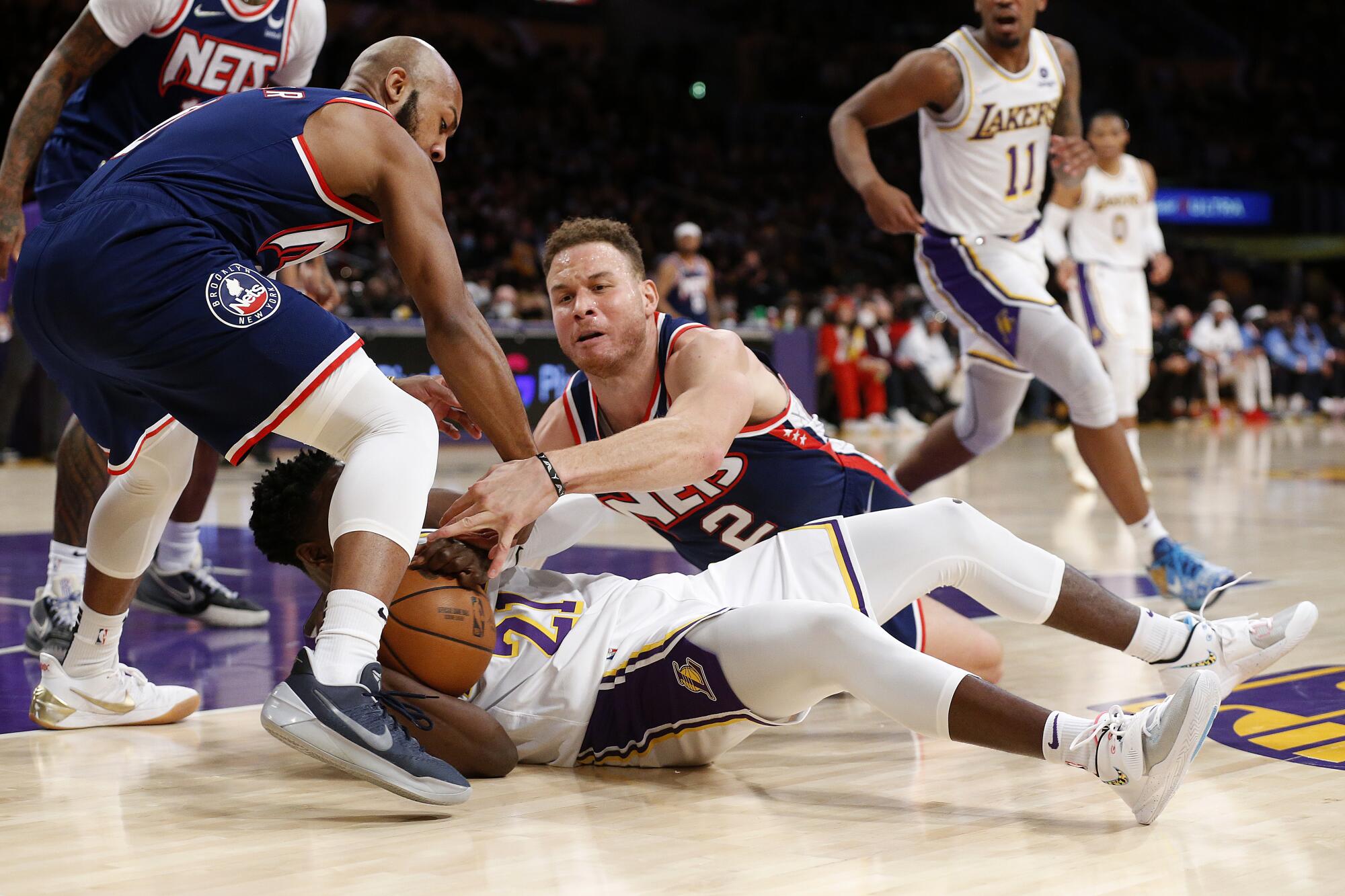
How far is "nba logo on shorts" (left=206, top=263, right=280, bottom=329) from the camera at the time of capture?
8.57ft

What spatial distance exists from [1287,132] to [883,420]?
16.4 m

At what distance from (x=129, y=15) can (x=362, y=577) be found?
2.21 m

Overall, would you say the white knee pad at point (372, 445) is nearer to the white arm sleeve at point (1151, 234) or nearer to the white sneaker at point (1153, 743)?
the white sneaker at point (1153, 743)

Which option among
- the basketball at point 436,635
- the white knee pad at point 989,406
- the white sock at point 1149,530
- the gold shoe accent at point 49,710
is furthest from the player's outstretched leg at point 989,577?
the white knee pad at point 989,406

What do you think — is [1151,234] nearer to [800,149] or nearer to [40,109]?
[40,109]

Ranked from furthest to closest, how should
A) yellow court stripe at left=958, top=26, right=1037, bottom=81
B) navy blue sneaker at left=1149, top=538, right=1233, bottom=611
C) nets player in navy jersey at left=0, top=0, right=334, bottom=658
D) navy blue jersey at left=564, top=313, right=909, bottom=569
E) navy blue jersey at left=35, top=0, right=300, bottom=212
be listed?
1. yellow court stripe at left=958, top=26, right=1037, bottom=81
2. navy blue sneaker at left=1149, top=538, right=1233, bottom=611
3. navy blue jersey at left=35, top=0, right=300, bottom=212
4. nets player in navy jersey at left=0, top=0, right=334, bottom=658
5. navy blue jersey at left=564, top=313, right=909, bottom=569

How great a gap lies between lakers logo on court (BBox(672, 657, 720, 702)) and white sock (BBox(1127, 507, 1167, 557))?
262 cm

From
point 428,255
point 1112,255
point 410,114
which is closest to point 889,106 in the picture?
point 410,114

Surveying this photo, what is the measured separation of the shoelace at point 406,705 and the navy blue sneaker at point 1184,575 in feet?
8.50

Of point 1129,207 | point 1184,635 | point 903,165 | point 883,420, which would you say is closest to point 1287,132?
point 903,165

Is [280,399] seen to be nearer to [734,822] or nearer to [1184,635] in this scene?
[734,822]

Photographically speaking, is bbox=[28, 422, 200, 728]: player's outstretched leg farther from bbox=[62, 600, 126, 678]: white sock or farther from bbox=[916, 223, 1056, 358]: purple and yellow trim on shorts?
bbox=[916, 223, 1056, 358]: purple and yellow trim on shorts

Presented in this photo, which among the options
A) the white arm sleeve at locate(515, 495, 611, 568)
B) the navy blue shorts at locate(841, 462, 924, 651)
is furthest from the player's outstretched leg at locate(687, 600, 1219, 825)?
the navy blue shorts at locate(841, 462, 924, 651)

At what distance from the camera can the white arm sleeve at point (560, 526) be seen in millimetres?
3332
